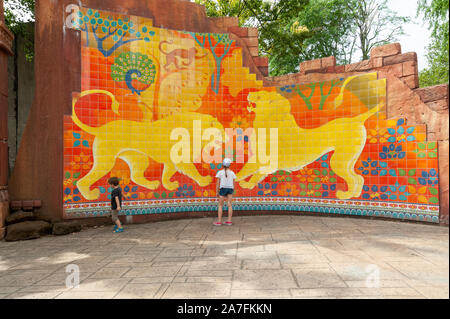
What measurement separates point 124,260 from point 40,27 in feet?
19.5

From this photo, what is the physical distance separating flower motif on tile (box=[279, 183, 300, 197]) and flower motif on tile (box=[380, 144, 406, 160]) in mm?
2183

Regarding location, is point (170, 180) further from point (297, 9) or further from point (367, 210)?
point (297, 9)

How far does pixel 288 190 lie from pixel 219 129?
2.49m

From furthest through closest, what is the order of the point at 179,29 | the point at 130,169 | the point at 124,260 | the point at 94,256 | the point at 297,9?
1. the point at 297,9
2. the point at 179,29
3. the point at 130,169
4. the point at 94,256
5. the point at 124,260

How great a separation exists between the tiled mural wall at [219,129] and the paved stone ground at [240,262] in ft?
3.42

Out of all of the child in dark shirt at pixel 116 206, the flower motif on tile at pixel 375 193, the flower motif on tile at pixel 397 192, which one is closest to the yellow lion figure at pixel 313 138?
the flower motif on tile at pixel 375 193

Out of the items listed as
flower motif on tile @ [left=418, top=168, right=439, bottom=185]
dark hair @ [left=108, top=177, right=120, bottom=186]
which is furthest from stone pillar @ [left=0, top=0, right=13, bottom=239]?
flower motif on tile @ [left=418, top=168, right=439, bottom=185]

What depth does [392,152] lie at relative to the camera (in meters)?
6.42

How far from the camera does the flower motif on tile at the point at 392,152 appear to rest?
6299 millimetres

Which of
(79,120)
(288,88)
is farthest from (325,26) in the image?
(79,120)

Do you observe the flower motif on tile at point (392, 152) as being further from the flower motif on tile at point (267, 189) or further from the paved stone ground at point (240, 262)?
the flower motif on tile at point (267, 189)

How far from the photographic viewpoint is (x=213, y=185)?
Answer: 7.79m

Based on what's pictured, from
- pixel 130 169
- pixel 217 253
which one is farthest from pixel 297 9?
pixel 217 253

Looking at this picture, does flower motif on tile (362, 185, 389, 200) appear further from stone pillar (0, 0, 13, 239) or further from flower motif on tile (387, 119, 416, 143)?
stone pillar (0, 0, 13, 239)
